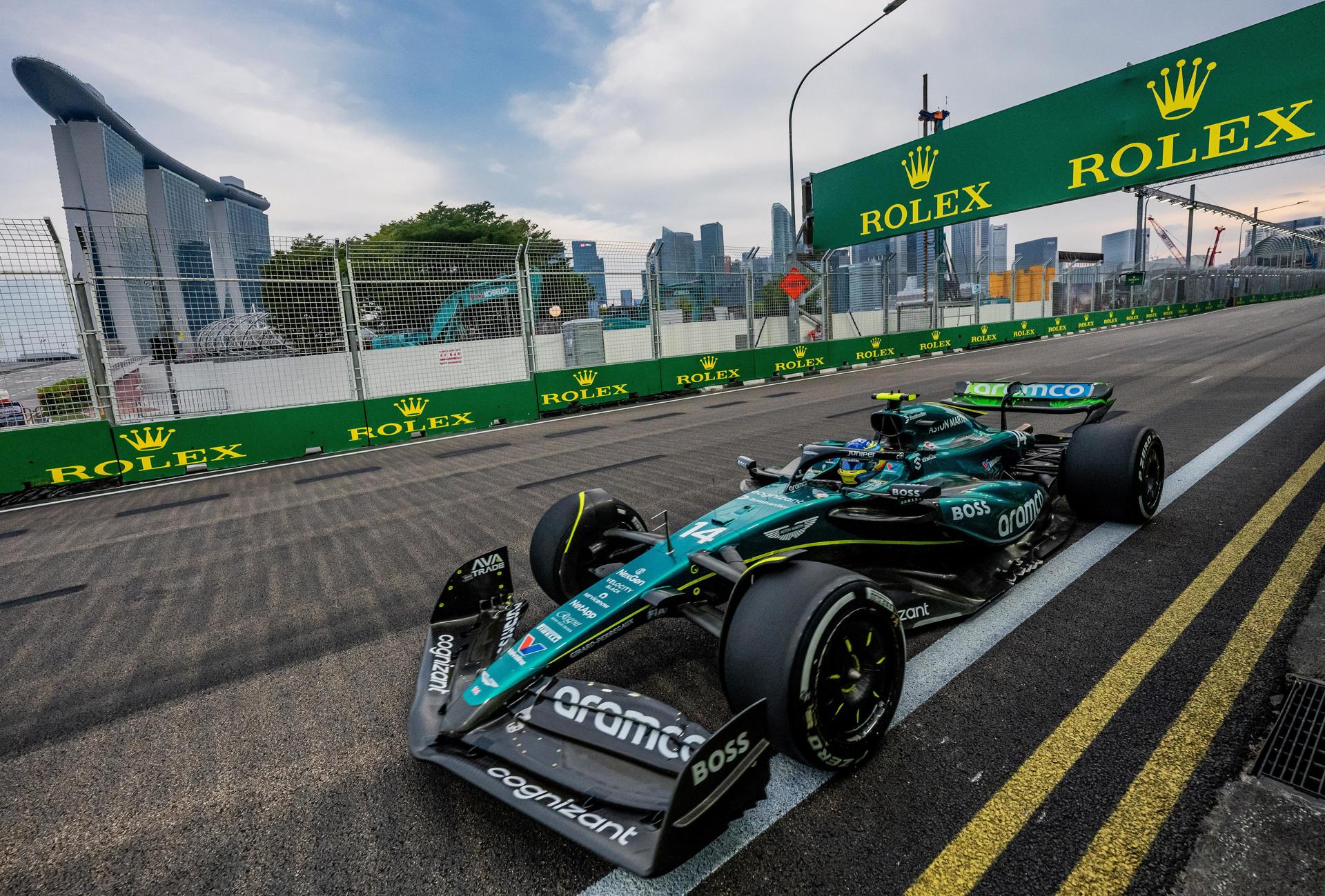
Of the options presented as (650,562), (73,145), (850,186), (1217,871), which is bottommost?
(1217,871)

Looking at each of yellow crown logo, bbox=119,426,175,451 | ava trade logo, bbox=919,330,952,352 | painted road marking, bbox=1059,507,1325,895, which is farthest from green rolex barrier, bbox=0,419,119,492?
ava trade logo, bbox=919,330,952,352

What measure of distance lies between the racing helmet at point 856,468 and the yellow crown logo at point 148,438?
31.0 ft

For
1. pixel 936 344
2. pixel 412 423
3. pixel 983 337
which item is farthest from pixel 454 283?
pixel 983 337

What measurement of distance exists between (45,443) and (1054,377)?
15947mm

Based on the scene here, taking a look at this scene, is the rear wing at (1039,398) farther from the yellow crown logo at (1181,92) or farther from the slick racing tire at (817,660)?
the yellow crown logo at (1181,92)

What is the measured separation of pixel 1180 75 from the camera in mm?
12812

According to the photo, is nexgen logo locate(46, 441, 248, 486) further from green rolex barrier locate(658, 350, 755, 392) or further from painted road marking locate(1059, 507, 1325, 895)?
painted road marking locate(1059, 507, 1325, 895)

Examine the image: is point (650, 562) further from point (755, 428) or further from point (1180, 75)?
point (1180, 75)

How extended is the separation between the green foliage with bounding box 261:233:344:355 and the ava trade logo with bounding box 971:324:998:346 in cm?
2218

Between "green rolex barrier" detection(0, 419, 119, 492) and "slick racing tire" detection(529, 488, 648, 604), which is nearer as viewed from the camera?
"slick racing tire" detection(529, 488, 648, 604)

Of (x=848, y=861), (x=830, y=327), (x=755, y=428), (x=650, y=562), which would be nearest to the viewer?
(x=848, y=861)

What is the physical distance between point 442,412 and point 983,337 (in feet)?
70.2

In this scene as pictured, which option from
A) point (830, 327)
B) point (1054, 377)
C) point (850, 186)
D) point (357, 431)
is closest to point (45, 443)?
point (357, 431)

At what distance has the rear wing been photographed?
186 inches
